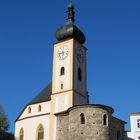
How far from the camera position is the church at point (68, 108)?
147ft

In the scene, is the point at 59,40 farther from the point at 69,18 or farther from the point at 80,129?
the point at 80,129

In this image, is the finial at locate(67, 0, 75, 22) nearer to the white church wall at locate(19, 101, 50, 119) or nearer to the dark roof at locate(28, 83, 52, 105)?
the dark roof at locate(28, 83, 52, 105)

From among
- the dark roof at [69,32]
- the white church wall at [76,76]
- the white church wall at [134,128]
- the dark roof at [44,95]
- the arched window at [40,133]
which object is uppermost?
the dark roof at [69,32]

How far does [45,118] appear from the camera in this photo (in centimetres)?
5106

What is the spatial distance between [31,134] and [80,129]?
994 centimetres

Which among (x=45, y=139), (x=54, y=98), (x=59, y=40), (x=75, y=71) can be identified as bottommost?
(x=45, y=139)

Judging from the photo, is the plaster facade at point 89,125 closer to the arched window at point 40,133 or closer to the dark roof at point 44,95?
the arched window at point 40,133

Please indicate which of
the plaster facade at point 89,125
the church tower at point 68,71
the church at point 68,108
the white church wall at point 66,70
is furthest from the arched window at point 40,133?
the white church wall at point 66,70

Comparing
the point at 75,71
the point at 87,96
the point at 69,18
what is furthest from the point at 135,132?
the point at 69,18

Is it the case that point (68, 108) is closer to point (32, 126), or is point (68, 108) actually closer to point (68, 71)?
point (68, 71)

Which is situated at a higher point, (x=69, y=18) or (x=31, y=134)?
(x=69, y=18)

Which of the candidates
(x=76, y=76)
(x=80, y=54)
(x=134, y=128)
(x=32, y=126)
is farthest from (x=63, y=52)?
(x=134, y=128)

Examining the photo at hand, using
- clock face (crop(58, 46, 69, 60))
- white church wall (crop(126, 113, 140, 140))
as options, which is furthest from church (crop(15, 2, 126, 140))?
white church wall (crop(126, 113, 140, 140))

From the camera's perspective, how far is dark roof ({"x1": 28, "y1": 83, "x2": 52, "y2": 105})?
52722mm
